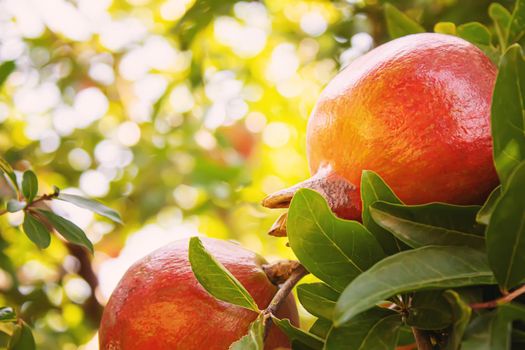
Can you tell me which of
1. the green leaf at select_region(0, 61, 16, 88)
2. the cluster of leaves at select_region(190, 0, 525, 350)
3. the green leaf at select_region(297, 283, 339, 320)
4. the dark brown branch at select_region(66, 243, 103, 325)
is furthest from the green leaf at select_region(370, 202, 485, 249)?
the dark brown branch at select_region(66, 243, 103, 325)

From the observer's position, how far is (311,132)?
2.10ft

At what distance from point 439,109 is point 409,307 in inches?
6.5

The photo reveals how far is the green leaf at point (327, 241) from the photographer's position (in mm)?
495

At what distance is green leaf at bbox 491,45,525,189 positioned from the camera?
43cm

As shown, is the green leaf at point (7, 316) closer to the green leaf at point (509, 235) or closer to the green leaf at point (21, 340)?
the green leaf at point (21, 340)

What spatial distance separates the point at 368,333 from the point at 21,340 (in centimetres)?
40

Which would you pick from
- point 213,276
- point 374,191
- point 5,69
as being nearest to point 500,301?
point 374,191

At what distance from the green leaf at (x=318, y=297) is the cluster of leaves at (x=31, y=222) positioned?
0.89ft

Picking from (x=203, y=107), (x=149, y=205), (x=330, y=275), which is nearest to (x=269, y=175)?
(x=203, y=107)

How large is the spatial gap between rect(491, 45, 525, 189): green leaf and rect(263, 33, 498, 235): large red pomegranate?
9 centimetres

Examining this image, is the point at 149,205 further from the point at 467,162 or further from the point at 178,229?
the point at 467,162

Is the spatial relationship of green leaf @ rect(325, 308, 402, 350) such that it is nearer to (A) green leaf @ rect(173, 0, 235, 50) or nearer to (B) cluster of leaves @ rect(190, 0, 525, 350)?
(B) cluster of leaves @ rect(190, 0, 525, 350)

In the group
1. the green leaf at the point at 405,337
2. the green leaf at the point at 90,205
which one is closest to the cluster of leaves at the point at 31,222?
the green leaf at the point at 90,205

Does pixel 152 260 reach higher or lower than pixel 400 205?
lower
